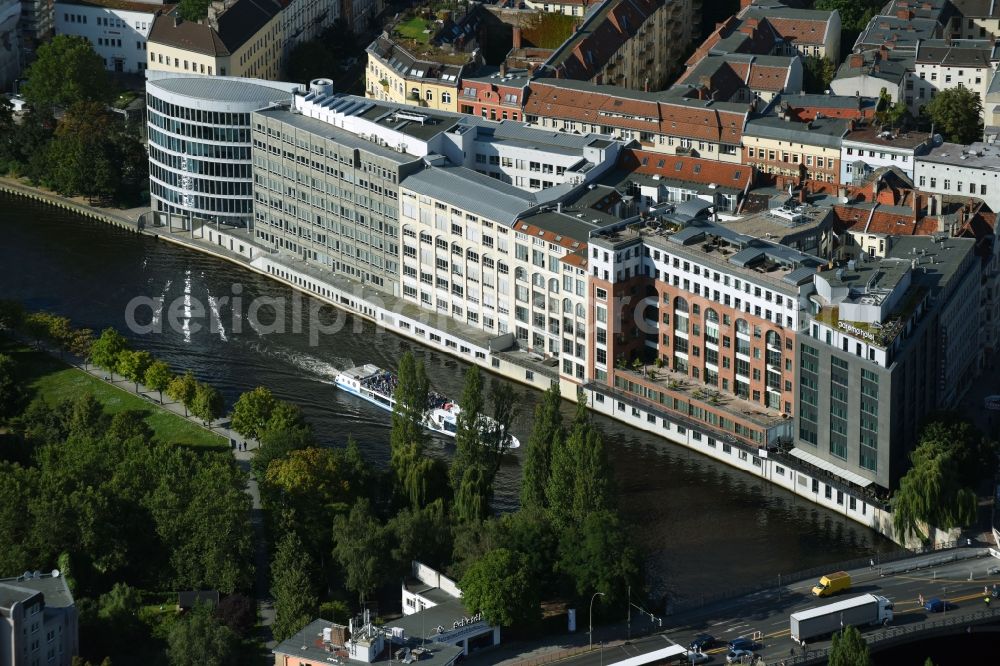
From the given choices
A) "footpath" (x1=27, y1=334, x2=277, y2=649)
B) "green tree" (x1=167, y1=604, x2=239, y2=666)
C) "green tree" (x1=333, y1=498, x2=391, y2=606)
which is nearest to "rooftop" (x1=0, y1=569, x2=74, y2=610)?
"green tree" (x1=167, y1=604, x2=239, y2=666)

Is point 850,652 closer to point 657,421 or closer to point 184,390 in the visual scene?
point 657,421

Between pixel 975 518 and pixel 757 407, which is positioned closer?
pixel 975 518

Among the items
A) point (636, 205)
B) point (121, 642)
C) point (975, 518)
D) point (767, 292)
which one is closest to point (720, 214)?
point (636, 205)

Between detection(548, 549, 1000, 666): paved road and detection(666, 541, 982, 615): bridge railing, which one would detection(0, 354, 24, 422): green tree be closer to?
detection(548, 549, 1000, 666): paved road

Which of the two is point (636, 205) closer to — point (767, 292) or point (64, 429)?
point (767, 292)

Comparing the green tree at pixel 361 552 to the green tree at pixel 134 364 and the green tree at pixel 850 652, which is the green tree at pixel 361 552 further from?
the green tree at pixel 134 364

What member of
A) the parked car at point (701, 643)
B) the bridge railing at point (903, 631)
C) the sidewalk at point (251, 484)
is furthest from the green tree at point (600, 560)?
the sidewalk at point (251, 484)

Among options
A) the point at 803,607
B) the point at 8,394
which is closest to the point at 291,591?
the point at 803,607
